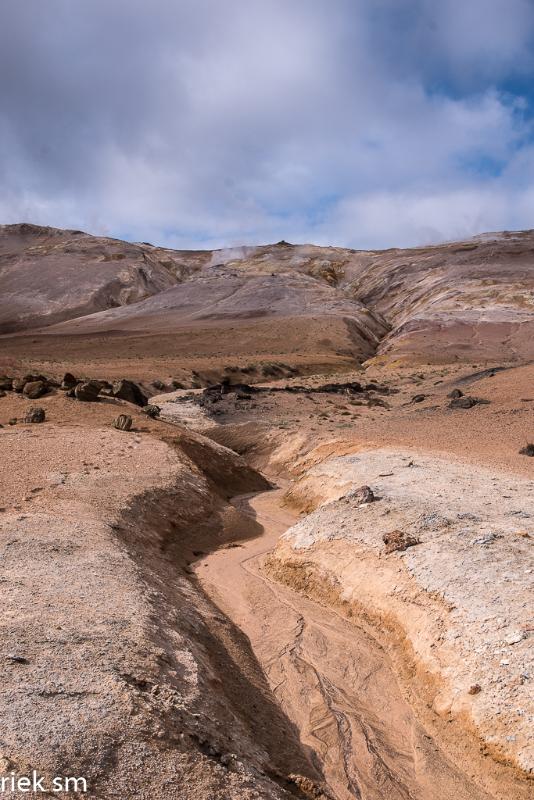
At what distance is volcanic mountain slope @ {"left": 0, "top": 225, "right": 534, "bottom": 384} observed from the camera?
5069 centimetres

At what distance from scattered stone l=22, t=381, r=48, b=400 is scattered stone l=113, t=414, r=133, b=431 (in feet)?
12.0

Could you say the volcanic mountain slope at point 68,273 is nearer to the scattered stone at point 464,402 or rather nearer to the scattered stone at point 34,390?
the scattered stone at point 34,390

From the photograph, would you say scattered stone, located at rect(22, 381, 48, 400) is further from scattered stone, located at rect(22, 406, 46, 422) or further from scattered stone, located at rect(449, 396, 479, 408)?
scattered stone, located at rect(449, 396, 479, 408)

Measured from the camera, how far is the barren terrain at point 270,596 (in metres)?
4.91

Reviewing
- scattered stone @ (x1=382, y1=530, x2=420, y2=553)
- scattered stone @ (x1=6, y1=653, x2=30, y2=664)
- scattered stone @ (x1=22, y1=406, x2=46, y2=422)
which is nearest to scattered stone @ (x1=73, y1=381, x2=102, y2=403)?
scattered stone @ (x1=22, y1=406, x2=46, y2=422)

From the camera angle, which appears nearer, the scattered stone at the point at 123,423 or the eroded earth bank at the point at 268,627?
the eroded earth bank at the point at 268,627

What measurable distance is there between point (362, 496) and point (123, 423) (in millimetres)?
8379

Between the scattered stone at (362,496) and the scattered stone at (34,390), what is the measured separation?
11.9 m

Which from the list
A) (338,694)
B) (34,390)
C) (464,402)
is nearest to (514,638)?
(338,694)

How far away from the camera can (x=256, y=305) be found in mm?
82000

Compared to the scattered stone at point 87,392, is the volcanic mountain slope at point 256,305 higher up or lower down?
higher up

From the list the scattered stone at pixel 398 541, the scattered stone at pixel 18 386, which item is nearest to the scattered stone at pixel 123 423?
the scattered stone at pixel 18 386

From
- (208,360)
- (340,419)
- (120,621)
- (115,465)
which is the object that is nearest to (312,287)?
(208,360)

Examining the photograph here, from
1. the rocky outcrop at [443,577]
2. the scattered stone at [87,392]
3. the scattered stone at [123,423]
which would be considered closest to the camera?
the rocky outcrop at [443,577]
